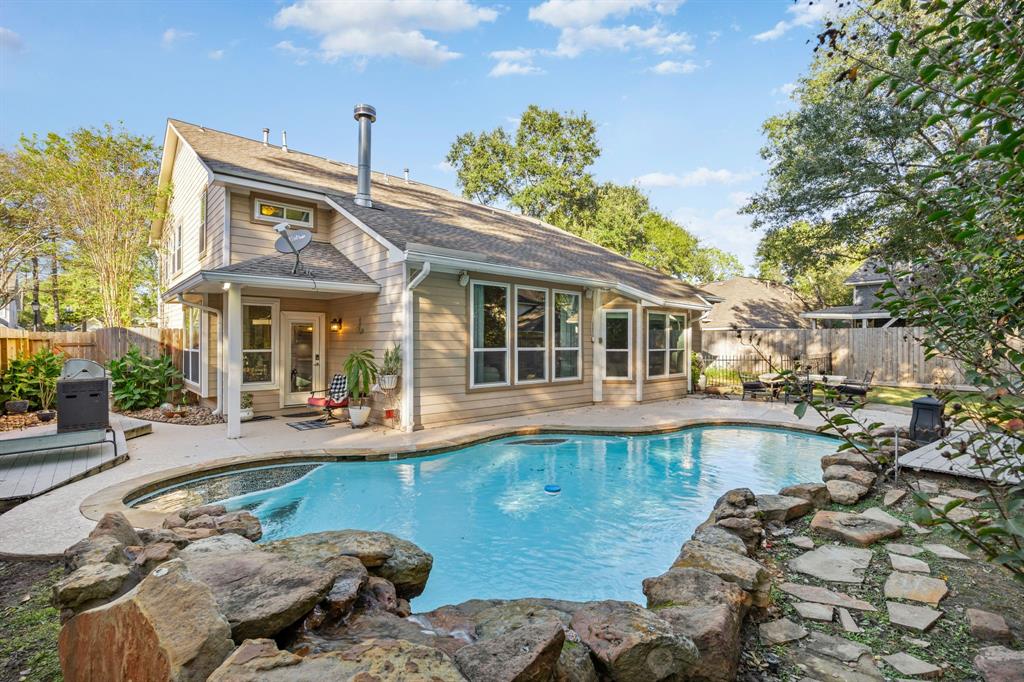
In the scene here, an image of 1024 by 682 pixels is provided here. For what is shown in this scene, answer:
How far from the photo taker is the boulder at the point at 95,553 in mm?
2504

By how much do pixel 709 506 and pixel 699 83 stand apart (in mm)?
11993

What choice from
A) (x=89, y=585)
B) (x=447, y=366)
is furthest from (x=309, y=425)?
(x=89, y=585)

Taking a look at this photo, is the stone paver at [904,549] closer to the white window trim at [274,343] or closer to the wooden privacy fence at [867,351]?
the white window trim at [274,343]

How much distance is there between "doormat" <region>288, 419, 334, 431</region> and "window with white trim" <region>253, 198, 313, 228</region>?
13.3ft

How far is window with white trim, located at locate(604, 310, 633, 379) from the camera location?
11625mm

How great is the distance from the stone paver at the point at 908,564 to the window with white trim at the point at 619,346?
823 cm

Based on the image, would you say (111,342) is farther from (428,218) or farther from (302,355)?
(428,218)

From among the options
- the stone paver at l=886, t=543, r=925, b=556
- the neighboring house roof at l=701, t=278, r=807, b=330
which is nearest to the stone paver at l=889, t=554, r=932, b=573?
the stone paver at l=886, t=543, r=925, b=556

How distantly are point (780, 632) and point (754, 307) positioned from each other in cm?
2597

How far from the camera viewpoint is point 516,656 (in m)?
1.79

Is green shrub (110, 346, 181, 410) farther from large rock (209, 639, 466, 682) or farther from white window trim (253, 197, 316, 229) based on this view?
large rock (209, 639, 466, 682)

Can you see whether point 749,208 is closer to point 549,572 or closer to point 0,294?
point 549,572

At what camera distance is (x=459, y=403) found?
354 inches

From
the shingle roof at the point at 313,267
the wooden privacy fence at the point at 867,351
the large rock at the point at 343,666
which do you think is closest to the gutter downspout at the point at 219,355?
the shingle roof at the point at 313,267
